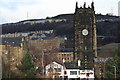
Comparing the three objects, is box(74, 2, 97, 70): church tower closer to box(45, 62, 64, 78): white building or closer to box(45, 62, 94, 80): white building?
box(45, 62, 94, 80): white building

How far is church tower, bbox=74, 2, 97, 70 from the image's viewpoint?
84.1 m

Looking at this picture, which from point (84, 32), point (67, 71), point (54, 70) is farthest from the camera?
point (84, 32)

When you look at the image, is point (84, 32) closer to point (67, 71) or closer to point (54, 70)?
point (67, 71)

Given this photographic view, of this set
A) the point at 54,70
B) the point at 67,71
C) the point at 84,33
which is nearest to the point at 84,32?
the point at 84,33

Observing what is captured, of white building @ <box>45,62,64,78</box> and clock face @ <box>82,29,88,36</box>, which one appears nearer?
white building @ <box>45,62,64,78</box>

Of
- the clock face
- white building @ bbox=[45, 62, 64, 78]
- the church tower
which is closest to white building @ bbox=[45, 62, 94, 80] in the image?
white building @ bbox=[45, 62, 64, 78]

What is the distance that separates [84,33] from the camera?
84812mm

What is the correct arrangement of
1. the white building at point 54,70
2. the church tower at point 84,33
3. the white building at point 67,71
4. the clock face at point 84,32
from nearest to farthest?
the white building at point 54,70 < the white building at point 67,71 < the church tower at point 84,33 < the clock face at point 84,32

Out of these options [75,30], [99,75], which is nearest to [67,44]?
[75,30]

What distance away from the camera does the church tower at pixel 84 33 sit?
84062 millimetres

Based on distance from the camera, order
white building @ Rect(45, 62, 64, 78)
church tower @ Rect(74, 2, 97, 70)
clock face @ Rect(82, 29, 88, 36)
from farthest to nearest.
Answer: clock face @ Rect(82, 29, 88, 36)
church tower @ Rect(74, 2, 97, 70)
white building @ Rect(45, 62, 64, 78)

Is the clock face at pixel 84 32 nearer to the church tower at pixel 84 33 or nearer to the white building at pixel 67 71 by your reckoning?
the church tower at pixel 84 33

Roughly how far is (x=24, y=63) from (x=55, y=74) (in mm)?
6513

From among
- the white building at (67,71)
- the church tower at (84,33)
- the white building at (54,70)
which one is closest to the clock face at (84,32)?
the church tower at (84,33)
